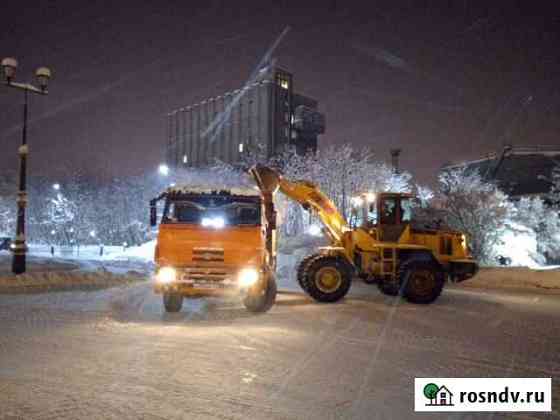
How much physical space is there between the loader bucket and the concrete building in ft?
158

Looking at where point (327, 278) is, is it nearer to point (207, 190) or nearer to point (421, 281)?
point (421, 281)

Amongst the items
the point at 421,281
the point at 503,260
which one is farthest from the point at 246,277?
the point at 503,260

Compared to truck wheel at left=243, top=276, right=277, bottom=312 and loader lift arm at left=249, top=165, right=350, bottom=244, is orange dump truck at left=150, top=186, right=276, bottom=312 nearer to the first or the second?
truck wheel at left=243, top=276, right=277, bottom=312

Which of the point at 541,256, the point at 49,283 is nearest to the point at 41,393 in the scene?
the point at 49,283

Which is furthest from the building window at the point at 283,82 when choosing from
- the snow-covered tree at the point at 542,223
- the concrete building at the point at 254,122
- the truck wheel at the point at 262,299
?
the truck wheel at the point at 262,299

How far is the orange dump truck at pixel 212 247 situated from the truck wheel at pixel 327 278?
218cm

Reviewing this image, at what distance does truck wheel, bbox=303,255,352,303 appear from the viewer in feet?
43.0

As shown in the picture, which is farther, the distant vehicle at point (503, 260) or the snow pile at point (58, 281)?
the distant vehicle at point (503, 260)

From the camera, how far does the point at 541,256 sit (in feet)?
114

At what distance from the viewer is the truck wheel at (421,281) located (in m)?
13.2

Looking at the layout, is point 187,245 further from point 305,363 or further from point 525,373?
point 525,373

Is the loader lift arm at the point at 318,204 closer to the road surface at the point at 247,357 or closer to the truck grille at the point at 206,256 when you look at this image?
the road surface at the point at 247,357

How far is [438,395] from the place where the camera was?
5.42 m

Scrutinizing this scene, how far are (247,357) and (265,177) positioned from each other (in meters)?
7.59
